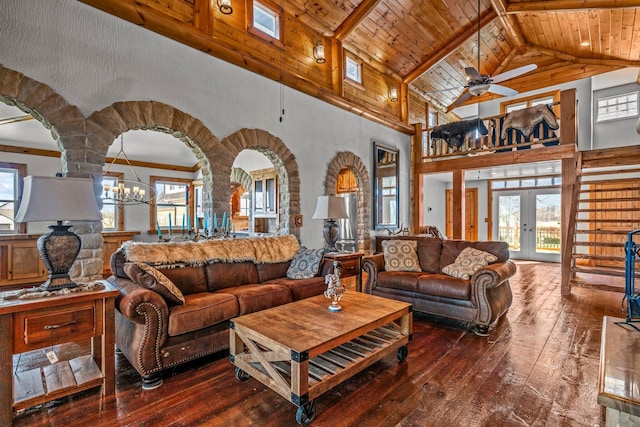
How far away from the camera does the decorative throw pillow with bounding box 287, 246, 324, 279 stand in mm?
3693

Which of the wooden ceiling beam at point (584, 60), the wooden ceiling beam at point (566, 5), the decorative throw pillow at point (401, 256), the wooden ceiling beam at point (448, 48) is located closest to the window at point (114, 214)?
the decorative throw pillow at point (401, 256)

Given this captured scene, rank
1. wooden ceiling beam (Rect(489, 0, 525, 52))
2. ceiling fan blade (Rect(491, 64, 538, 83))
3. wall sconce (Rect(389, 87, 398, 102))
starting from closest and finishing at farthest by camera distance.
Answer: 1. ceiling fan blade (Rect(491, 64, 538, 83))
2. wooden ceiling beam (Rect(489, 0, 525, 52))
3. wall sconce (Rect(389, 87, 398, 102))

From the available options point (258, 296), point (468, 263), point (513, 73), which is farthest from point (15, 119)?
point (513, 73)

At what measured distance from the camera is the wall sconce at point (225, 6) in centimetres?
400

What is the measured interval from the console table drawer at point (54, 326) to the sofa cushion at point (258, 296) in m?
1.08

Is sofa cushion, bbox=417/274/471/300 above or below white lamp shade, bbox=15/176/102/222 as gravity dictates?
below

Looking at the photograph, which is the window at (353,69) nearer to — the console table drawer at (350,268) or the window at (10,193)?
the console table drawer at (350,268)

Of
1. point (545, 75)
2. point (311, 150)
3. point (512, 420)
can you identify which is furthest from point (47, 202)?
point (545, 75)

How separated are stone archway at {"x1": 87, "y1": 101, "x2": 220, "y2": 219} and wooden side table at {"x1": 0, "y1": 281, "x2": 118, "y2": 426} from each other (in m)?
1.62

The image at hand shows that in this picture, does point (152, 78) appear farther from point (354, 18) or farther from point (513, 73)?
point (513, 73)

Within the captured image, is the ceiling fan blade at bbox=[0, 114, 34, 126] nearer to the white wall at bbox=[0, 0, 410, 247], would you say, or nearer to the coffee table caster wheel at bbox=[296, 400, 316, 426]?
the white wall at bbox=[0, 0, 410, 247]

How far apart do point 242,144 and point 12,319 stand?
9.98ft

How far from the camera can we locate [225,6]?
4.02m

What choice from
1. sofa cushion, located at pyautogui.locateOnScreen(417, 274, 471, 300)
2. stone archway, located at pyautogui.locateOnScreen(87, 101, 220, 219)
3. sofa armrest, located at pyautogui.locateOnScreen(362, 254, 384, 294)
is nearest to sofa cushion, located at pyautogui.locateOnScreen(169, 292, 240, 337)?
stone archway, located at pyautogui.locateOnScreen(87, 101, 220, 219)
